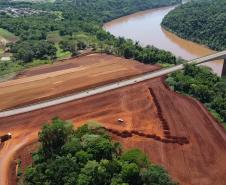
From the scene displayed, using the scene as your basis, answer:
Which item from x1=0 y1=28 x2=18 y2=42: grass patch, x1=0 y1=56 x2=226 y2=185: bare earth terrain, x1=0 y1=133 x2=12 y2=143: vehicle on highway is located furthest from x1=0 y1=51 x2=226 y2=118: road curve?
x1=0 y1=28 x2=18 y2=42: grass patch

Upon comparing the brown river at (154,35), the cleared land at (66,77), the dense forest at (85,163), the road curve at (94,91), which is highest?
the dense forest at (85,163)

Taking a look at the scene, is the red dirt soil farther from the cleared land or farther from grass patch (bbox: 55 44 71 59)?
grass patch (bbox: 55 44 71 59)

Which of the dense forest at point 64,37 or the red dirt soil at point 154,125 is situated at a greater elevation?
the red dirt soil at point 154,125

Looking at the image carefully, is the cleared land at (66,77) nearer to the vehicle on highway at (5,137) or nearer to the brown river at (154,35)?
the vehicle on highway at (5,137)

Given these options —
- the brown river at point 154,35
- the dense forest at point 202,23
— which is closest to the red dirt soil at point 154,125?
the brown river at point 154,35

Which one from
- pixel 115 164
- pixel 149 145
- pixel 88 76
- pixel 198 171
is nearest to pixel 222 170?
pixel 198 171

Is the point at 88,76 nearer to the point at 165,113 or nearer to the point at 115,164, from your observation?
the point at 165,113

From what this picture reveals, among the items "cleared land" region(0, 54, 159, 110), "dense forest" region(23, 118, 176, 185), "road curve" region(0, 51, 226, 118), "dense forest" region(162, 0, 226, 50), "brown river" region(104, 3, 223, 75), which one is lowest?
"brown river" region(104, 3, 223, 75)
